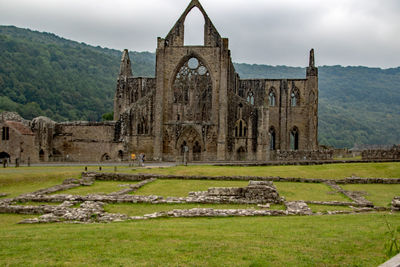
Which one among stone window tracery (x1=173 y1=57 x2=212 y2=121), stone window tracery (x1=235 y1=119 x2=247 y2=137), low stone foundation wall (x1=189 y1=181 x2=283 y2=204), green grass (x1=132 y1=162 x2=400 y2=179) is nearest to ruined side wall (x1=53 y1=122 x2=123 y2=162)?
stone window tracery (x1=173 y1=57 x2=212 y2=121)

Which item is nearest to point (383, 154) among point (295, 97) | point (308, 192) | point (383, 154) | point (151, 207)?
point (383, 154)

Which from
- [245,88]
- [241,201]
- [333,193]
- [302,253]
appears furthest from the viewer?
[245,88]

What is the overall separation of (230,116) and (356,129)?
108m

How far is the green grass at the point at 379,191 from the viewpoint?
65.5 ft

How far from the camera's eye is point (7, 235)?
38.6 feet

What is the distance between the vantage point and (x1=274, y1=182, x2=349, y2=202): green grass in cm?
2122

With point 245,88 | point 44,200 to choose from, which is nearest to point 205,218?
point 44,200

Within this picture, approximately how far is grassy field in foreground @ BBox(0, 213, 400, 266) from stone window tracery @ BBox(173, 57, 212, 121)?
140 feet

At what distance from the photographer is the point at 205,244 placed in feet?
33.8

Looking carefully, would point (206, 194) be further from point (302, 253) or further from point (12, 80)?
point (12, 80)

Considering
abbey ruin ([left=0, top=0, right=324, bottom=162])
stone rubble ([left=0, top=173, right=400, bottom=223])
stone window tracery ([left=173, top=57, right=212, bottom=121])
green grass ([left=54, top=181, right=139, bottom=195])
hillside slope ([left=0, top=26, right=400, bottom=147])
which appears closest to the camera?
stone rubble ([left=0, top=173, right=400, bottom=223])

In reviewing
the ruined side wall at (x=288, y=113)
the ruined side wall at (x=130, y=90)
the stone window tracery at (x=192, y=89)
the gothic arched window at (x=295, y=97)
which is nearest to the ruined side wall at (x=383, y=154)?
the ruined side wall at (x=288, y=113)

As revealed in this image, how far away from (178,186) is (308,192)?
767 centimetres

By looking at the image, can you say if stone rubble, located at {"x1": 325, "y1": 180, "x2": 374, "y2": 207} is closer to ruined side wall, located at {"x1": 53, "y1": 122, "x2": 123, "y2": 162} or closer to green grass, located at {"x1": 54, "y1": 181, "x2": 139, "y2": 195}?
green grass, located at {"x1": 54, "y1": 181, "x2": 139, "y2": 195}
